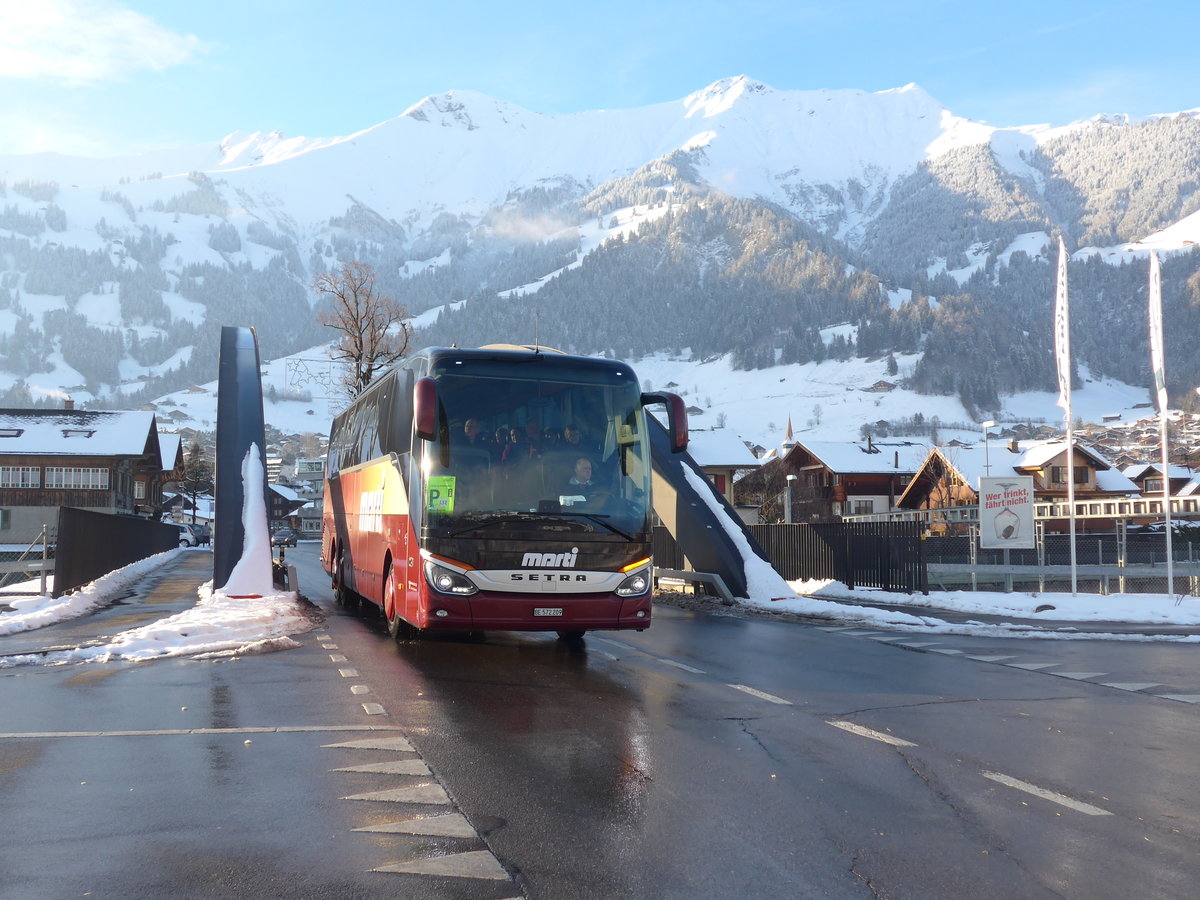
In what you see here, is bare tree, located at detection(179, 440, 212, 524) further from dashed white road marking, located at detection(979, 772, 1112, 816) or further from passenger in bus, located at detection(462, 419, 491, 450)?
dashed white road marking, located at detection(979, 772, 1112, 816)

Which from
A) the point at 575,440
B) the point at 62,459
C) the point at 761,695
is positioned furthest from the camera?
the point at 62,459

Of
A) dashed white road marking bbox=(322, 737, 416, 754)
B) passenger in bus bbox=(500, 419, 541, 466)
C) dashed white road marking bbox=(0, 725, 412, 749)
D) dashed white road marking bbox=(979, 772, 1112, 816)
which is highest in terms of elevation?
passenger in bus bbox=(500, 419, 541, 466)

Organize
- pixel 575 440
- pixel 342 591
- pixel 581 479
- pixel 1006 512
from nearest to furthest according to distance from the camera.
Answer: pixel 581 479
pixel 575 440
pixel 342 591
pixel 1006 512

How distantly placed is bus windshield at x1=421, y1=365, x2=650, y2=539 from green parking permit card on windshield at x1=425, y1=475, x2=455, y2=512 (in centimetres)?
1

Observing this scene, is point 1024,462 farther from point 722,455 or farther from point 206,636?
point 206,636

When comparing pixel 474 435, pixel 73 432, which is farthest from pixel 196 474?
pixel 474 435

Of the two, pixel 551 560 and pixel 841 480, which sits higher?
pixel 841 480

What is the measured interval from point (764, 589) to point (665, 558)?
641 cm

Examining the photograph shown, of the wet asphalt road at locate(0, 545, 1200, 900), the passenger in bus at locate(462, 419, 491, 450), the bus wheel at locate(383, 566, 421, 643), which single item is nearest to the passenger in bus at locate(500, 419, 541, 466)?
the passenger in bus at locate(462, 419, 491, 450)

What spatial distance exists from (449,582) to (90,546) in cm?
1648

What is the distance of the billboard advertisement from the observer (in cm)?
2203

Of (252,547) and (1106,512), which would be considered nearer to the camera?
(252,547)

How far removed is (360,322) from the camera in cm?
4641

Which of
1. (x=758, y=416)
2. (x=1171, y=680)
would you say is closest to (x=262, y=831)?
(x=1171, y=680)
